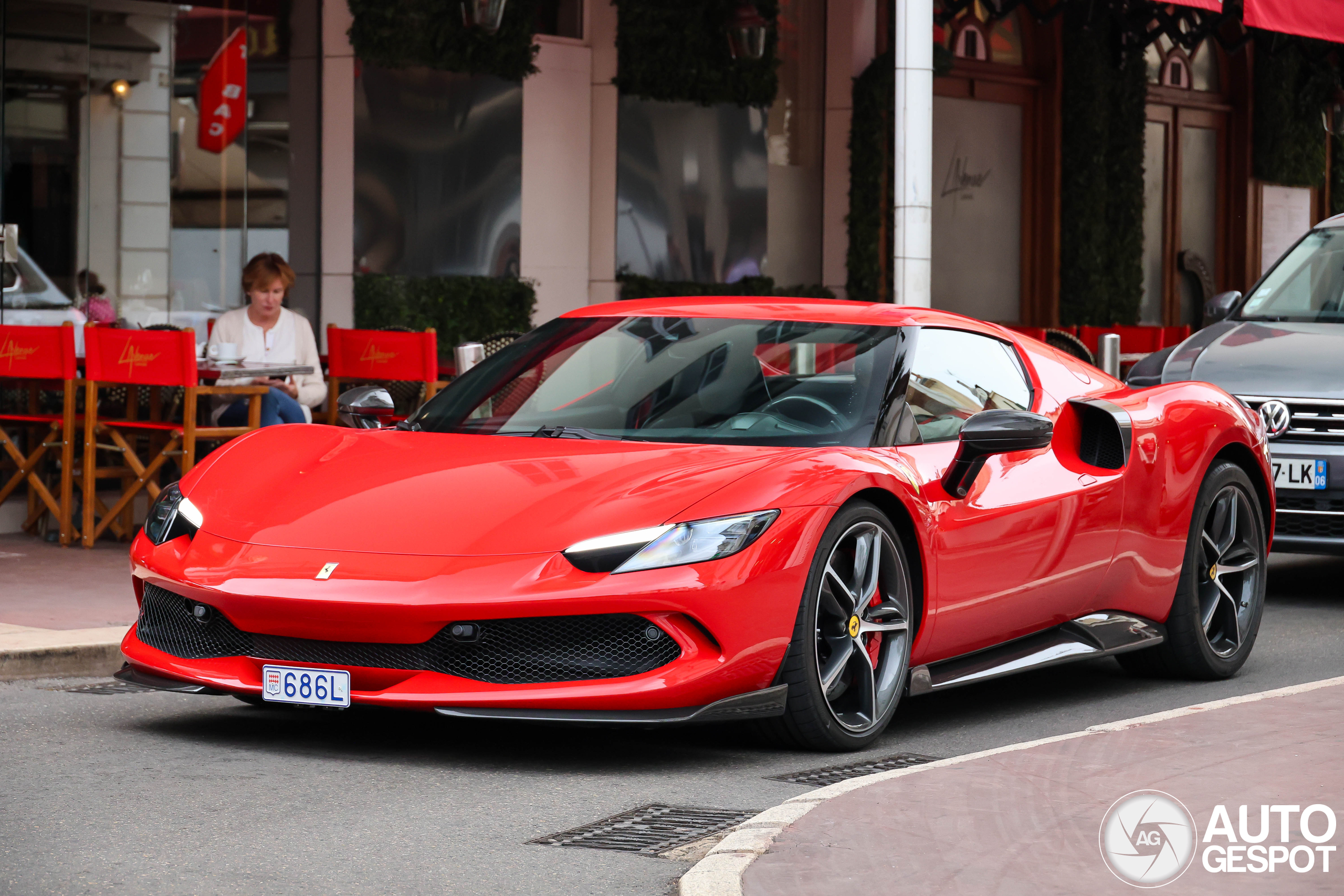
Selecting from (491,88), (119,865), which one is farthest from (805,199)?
(119,865)

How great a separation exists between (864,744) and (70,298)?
8637mm

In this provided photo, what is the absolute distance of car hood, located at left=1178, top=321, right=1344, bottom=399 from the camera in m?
9.71

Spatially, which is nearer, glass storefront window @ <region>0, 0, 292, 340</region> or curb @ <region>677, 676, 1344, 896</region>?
curb @ <region>677, 676, 1344, 896</region>

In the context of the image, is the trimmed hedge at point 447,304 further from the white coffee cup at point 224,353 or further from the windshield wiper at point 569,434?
the windshield wiper at point 569,434

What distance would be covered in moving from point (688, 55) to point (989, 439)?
35.9ft

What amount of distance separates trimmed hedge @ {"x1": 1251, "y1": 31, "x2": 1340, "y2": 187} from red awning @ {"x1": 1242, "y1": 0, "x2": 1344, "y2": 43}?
29.5 feet

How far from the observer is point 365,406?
6.88 metres

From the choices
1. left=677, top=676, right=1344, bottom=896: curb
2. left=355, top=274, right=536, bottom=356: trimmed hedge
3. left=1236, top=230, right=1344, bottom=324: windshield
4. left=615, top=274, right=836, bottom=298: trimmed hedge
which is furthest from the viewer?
left=615, top=274, right=836, bottom=298: trimmed hedge

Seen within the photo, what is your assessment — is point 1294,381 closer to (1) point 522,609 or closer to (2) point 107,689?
(1) point 522,609

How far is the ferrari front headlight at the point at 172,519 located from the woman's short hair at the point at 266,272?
544cm

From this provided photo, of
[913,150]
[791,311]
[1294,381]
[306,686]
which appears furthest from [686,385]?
Result: [913,150]

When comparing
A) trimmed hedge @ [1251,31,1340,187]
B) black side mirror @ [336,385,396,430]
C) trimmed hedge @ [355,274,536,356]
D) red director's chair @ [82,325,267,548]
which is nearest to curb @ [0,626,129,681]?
black side mirror @ [336,385,396,430]

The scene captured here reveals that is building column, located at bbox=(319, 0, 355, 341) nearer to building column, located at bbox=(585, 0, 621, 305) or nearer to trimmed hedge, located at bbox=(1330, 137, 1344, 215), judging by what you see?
→ building column, located at bbox=(585, 0, 621, 305)

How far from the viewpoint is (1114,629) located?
7082 mm
